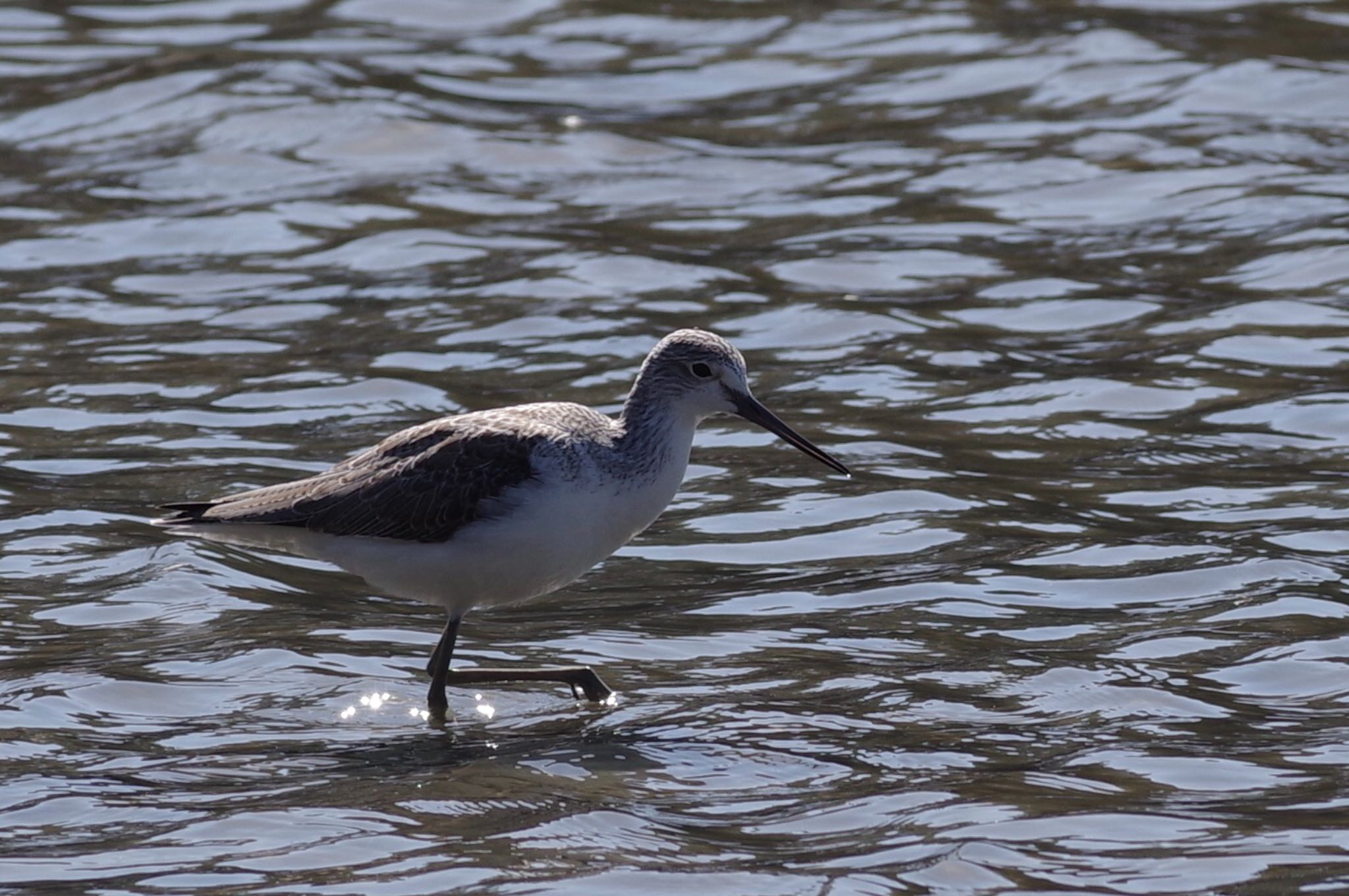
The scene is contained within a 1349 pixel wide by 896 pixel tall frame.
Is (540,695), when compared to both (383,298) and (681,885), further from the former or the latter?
(383,298)

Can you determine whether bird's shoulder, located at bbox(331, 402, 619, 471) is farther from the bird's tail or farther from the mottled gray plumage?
the bird's tail

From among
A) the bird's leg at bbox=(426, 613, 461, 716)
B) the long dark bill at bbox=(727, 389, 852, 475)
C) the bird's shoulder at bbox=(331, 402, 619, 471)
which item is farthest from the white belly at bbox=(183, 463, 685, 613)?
the long dark bill at bbox=(727, 389, 852, 475)

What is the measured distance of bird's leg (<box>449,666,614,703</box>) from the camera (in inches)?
362

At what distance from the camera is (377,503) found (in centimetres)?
945

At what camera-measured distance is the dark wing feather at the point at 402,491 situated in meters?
9.16

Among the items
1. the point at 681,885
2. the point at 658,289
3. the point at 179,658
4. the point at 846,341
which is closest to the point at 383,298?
the point at 658,289

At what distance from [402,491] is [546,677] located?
3.70ft

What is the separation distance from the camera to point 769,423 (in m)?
9.80

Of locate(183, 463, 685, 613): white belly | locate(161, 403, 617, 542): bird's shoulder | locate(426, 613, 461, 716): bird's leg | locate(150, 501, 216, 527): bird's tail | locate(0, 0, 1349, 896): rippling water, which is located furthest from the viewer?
locate(150, 501, 216, 527): bird's tail

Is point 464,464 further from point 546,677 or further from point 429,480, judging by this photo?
point 546,677

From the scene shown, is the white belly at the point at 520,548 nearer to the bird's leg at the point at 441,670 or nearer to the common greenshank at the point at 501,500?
the common greenshank at the point at 501,500

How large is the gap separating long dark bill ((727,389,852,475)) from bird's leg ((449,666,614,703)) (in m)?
1.48

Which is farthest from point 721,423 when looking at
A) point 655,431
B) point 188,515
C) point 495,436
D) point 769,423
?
point 188,515

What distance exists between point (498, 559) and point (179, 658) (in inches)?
73.8
